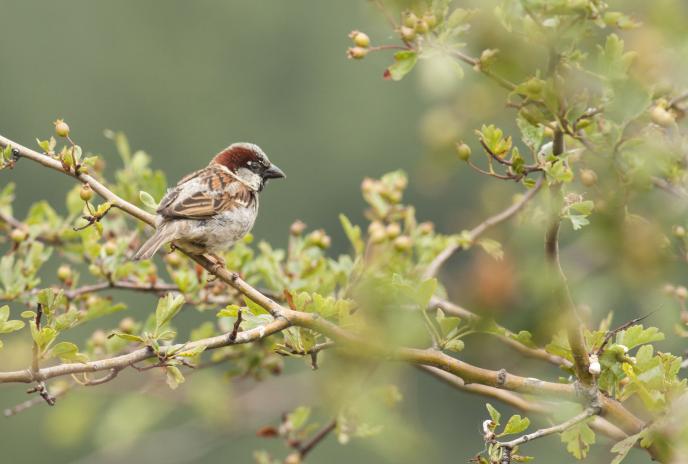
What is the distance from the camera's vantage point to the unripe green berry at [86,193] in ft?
9.64

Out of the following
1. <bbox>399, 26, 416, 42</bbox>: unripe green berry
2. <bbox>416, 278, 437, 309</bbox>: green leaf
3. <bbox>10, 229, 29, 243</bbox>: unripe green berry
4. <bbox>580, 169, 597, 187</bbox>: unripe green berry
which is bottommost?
<bbox>10, 229, 29, 243</bbox>: unripe green berry

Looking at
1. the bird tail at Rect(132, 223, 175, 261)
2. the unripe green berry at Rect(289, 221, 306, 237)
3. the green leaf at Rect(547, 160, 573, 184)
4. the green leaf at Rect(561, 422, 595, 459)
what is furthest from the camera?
the unripe green berry at Rect(289, 221, 306, 237)

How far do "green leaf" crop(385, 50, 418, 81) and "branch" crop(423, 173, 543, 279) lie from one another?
0.94 metres

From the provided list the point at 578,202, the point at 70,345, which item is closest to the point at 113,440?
the point at 70,345

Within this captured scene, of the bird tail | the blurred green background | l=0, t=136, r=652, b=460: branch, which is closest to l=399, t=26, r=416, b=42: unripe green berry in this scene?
l=0, t=136, r=652, b=460: branch

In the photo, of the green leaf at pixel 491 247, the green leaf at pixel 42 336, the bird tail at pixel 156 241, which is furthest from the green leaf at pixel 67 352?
the green leaf at pixel 491 247

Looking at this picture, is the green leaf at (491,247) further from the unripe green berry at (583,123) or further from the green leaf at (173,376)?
the green leaf at (173,376)

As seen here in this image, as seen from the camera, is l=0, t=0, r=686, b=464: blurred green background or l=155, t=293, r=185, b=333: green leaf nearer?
l=155, t=293, r=185, b=333: green leaf

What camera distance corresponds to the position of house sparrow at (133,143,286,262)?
13.4 feet

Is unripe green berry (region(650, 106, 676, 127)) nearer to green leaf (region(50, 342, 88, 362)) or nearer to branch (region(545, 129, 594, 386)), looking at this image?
branch (region(545, 129, 594, 386))

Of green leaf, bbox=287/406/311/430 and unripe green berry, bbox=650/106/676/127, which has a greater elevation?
unripe green berry, bbox=650/106/676/127

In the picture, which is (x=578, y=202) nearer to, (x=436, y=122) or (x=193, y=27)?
(x=436, y=122)

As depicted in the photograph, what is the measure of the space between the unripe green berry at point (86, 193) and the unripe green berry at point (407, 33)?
905 millimetres

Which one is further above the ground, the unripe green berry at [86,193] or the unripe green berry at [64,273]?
the unripe green berry at [86,193]
